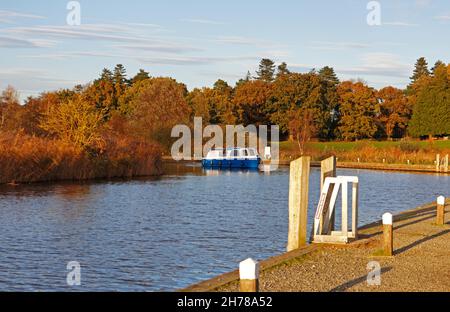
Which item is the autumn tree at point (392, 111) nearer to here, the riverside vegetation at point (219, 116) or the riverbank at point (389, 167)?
the riverside vegetation at point (219, 116)

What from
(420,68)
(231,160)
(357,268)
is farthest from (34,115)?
(420,68)

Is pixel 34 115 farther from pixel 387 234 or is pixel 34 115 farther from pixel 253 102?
pixel 387 234

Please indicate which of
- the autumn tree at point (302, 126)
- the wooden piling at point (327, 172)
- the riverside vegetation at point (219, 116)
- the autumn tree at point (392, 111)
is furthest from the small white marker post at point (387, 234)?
the autumn tree at point (392, 111)

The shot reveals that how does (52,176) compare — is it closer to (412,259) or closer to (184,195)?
(184,195)

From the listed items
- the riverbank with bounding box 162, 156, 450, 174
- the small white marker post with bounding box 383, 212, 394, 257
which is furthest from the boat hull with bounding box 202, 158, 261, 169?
the small white marker post with bounding box 383, 212, 394, 257

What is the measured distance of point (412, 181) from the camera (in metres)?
47.4

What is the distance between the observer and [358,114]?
95.9m

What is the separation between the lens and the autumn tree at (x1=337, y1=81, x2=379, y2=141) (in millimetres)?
95625

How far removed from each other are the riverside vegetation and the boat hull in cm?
507

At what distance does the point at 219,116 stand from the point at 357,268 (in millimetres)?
76764

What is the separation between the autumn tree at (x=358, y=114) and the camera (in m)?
95.6

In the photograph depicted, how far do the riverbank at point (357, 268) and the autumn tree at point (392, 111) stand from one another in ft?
286

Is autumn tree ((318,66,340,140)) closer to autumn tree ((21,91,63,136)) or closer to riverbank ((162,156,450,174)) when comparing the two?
riverbank ((162,156,450,174))

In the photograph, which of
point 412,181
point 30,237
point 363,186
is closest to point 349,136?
point 412,181
